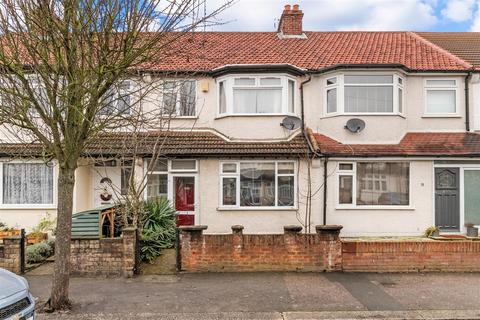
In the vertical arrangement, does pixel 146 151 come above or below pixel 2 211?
above

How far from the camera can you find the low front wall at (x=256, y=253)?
8047mm

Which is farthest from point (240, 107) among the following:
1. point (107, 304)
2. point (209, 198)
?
point (107, 304)

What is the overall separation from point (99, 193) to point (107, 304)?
6.86 metres

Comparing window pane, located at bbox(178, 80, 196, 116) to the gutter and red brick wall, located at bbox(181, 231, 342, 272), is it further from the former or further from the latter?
the gutter

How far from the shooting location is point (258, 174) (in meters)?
11.7

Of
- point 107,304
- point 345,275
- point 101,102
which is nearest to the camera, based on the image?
point 101,102

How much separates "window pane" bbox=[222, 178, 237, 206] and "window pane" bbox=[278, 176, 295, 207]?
137 centimetres

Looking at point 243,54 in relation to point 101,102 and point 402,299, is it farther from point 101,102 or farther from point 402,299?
point 402,299

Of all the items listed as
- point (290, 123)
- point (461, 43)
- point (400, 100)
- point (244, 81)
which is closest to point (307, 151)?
point (290, 123)

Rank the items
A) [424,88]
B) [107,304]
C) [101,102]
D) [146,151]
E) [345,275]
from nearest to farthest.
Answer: [101,102] < [107,304] < [345,275] < [146,151] < [424,88]

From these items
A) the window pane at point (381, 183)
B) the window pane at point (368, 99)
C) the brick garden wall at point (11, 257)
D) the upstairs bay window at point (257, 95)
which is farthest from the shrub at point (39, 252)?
the window pane at point (368, 99)

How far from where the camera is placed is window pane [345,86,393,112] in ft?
39.5

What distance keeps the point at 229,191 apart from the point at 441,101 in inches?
297

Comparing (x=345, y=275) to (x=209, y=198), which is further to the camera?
(x=209, y=198)
